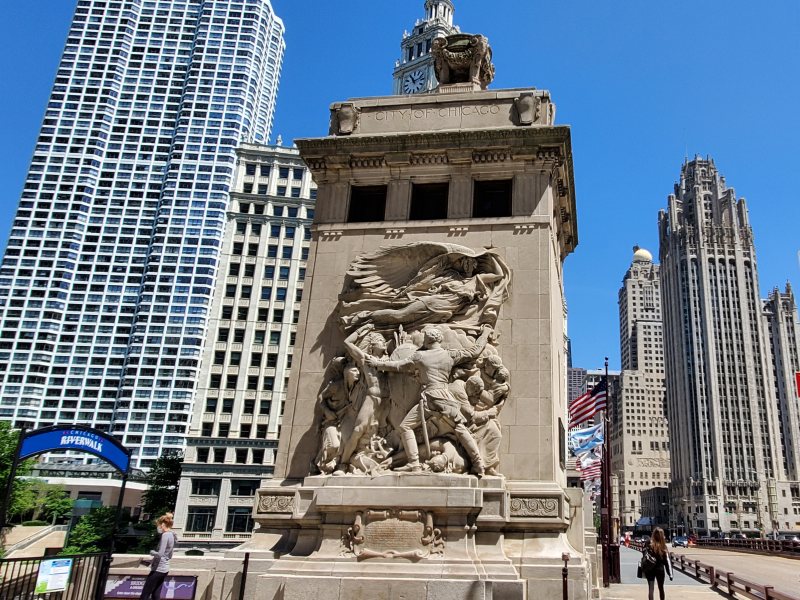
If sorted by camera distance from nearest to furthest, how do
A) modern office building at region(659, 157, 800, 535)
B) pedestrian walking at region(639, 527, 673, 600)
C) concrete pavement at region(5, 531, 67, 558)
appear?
pedestrian walking at region(639, 527, 673, 600), concrete pavement at region(5, 531, 67, 558), modern office building at region(659, 157, 800, 535)

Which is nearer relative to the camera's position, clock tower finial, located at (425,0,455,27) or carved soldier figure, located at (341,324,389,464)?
carved soldier figure, located at (341,324,389,464)

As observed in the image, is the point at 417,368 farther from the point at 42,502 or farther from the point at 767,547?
the point at 42,502

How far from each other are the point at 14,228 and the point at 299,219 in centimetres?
8683

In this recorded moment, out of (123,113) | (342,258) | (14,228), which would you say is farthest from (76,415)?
(342,258)

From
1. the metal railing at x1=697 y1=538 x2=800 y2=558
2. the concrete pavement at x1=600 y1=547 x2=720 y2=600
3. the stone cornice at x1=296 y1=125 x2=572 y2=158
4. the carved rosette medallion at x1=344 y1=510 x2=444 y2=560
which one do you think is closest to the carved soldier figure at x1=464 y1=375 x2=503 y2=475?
the carved rosette medallion at x1=344 y1=510 x2=444 y2=560

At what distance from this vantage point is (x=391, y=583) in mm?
15617

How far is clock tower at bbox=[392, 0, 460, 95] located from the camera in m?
153

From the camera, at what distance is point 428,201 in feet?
73.4

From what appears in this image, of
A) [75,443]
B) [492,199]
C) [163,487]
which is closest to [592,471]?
[492,199]

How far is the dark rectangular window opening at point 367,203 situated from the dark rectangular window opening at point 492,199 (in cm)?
306

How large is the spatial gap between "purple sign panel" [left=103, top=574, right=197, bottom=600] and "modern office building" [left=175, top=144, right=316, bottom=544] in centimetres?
4987

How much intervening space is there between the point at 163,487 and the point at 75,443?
66544 mm

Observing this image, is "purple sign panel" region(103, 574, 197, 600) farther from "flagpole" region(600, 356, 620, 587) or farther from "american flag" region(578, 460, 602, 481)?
"american flag" region(578, 460, 602, 481)

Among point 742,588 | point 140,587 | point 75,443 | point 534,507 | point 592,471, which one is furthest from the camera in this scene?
point 592,471
